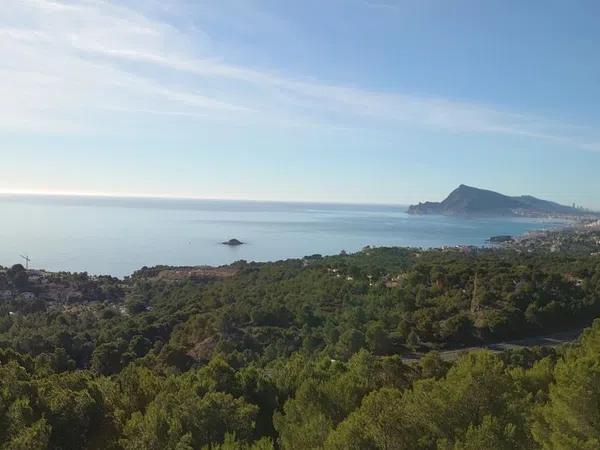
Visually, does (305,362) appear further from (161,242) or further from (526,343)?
(161,242)

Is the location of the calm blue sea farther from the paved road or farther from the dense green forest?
the paved road

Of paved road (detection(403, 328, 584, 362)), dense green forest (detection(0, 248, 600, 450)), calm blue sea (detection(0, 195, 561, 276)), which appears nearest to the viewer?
dense green forest (detection(0, 248, 600, 450))

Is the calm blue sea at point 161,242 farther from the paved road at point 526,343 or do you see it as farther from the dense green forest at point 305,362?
the paved road at point 526,343

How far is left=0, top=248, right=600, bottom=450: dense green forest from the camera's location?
28.1 feet

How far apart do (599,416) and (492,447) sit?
199 cm

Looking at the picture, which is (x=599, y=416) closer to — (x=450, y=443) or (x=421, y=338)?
(x=450, y=443)

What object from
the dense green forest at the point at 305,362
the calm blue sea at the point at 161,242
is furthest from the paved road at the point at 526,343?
the calm blue sea at the point at 161,242

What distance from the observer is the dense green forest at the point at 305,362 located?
8.58 meters

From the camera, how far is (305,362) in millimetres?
16828

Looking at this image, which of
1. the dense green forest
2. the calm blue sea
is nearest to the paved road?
the dense green forest

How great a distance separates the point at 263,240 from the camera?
349 feet

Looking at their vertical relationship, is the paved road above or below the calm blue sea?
above

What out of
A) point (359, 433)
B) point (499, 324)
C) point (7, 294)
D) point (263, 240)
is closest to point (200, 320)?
point (499, 324)

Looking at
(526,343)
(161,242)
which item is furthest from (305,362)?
(161,242)
